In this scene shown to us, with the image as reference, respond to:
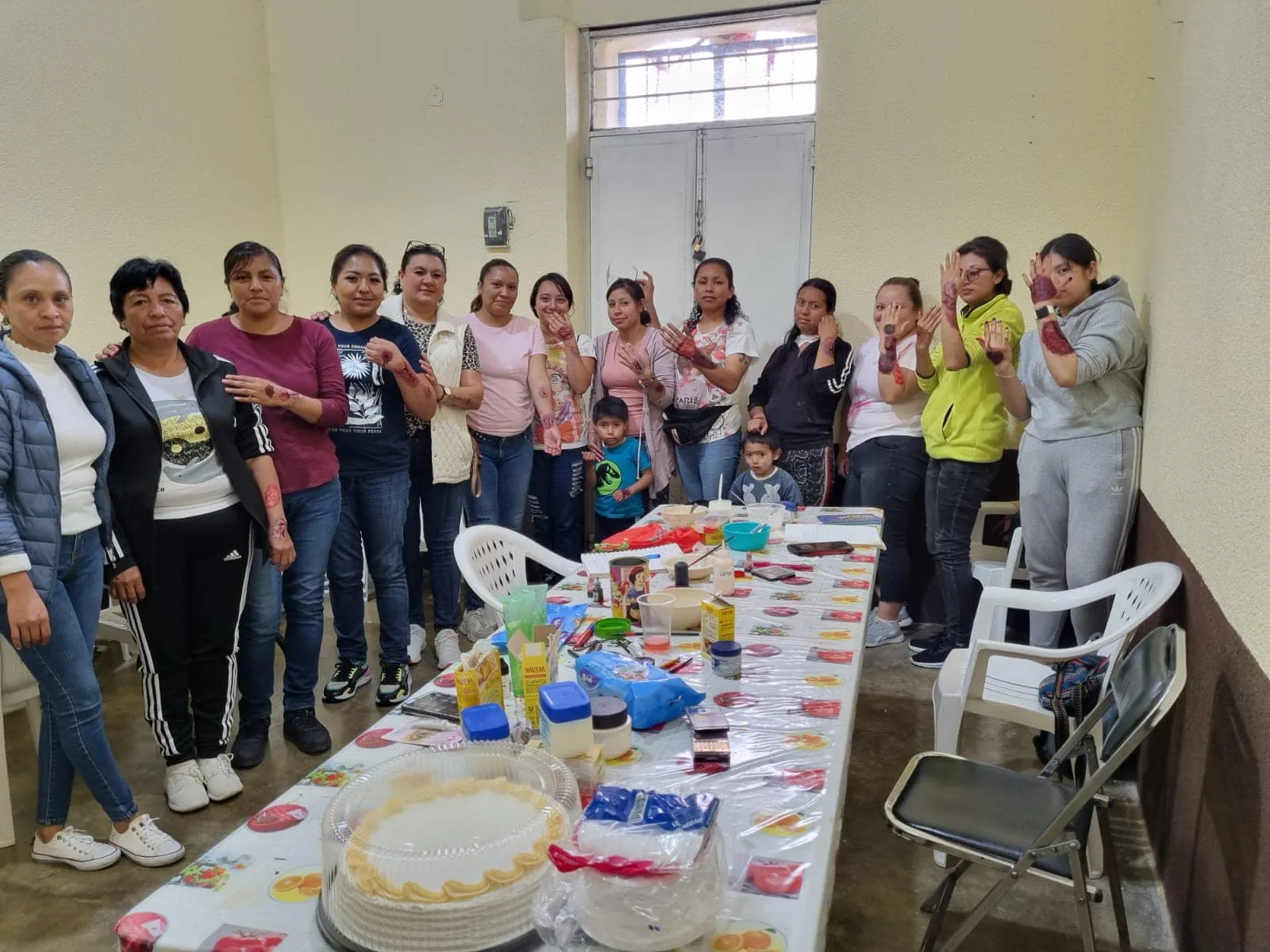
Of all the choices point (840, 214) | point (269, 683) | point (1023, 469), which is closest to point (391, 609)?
point (269, 683)

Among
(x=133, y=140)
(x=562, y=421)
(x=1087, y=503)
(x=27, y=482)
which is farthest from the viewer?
(x=133, y=140)

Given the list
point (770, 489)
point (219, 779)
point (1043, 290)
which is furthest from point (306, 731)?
point (1043, 290)

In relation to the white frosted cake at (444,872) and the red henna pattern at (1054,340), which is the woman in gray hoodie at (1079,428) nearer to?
the red henna pattern at (1054,340)

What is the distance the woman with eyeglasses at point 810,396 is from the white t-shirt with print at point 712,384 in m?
0.12

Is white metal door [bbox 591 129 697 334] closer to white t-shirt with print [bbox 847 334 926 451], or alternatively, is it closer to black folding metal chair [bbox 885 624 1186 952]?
white t-shirt with print [bbox 847 334 926 451]

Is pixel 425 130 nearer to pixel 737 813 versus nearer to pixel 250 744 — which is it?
pixel 250 744

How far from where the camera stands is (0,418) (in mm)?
1657

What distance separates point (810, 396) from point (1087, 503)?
1.25 m

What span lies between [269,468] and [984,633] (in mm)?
2001

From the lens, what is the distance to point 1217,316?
1813 millimetres

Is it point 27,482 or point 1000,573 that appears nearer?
point 27,482

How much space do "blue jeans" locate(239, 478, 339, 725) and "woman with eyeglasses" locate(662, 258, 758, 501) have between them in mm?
1603

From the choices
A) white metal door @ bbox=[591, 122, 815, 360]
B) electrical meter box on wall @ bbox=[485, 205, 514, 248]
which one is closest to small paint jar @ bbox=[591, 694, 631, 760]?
white metal door @ bbox=[591, 122, 815, 360]

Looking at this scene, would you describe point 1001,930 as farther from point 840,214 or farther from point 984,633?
point 840,214
